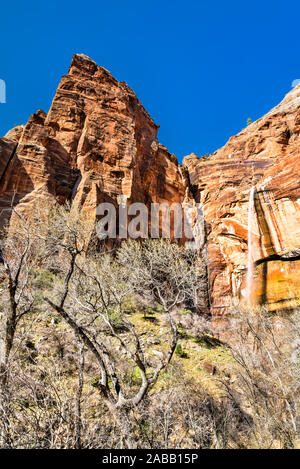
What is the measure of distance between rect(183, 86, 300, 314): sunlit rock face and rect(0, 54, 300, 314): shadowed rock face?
10cm

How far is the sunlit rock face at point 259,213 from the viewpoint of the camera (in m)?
22.1

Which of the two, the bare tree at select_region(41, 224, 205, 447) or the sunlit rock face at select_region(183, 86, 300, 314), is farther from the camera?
the sunlit rock face at select_region(183, 86, 300, 314)

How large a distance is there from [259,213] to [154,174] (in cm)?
1675

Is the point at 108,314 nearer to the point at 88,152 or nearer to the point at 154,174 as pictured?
the point at 88,152

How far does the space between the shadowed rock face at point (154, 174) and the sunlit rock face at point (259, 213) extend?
10 centimetres

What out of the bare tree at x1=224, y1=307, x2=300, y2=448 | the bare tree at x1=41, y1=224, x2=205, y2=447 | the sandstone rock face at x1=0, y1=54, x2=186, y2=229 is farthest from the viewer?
the sandstone rock face at x1=0, y1=54, x2=186, y2=229

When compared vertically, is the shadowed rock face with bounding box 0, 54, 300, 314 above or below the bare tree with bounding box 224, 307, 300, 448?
above

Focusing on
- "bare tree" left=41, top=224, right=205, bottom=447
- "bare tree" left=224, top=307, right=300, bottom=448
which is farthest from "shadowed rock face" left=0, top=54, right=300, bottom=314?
"bare tree" left=41, top=224, right=205, bottom=447

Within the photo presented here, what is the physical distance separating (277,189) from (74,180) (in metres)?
22.8

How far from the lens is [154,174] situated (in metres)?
36.0

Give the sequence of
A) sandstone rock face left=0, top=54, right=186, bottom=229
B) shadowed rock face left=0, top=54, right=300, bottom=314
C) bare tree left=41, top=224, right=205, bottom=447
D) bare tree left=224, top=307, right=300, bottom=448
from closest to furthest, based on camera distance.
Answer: bare tree left=41, top=224, right=205, bottom=447 → bare tree left=224, top=307, right=300, bottom=448 → shadowed rock face left=0, top=54, right=300, bottom=314 → sandstone rock face left=0, top=54, right=186, bottom=229

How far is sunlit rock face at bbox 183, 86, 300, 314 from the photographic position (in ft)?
72.5

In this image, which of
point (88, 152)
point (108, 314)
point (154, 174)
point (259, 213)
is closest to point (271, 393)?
point (108, 314)

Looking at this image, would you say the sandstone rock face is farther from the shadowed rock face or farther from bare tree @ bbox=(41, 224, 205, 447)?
bare tree @ bbox=(41, 224, 205, 447)
